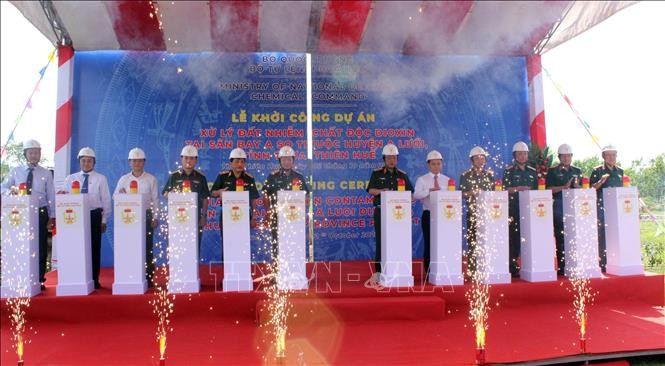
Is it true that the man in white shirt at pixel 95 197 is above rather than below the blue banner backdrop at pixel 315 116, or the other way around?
below

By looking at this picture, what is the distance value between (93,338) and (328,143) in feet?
11.8

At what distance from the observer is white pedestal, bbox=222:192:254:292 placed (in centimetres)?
420

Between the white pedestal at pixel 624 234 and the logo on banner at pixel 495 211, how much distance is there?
1340 millimetres

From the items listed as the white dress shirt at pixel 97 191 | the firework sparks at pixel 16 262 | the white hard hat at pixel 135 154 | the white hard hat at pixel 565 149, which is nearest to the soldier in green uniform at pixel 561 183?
the white hard hat at pixel 565 149

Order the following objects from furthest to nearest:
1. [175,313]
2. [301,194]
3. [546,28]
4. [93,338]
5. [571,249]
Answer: [546,28]
[571,249]
[301,194]
[175,313]
[93,338]

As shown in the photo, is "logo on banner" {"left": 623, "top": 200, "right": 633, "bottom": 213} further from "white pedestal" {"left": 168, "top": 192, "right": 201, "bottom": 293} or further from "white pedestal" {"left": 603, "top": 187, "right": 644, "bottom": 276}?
"white pedestal" {"left": 168, "top": 192, "right": 201, "bottom": 293}

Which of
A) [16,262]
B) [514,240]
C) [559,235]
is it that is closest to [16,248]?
[16,262]

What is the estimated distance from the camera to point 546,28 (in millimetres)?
5832

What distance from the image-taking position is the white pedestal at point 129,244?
4.10 meters

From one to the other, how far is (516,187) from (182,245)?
135 inches

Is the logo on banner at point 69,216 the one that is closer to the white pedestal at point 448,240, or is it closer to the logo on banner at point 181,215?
the logo on banner at point 181,215

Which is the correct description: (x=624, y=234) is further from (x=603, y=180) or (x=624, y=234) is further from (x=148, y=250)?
(x=148, y=250)

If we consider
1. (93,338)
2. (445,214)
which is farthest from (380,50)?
(93,338)

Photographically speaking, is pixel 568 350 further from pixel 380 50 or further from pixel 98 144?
pixel 98 144
